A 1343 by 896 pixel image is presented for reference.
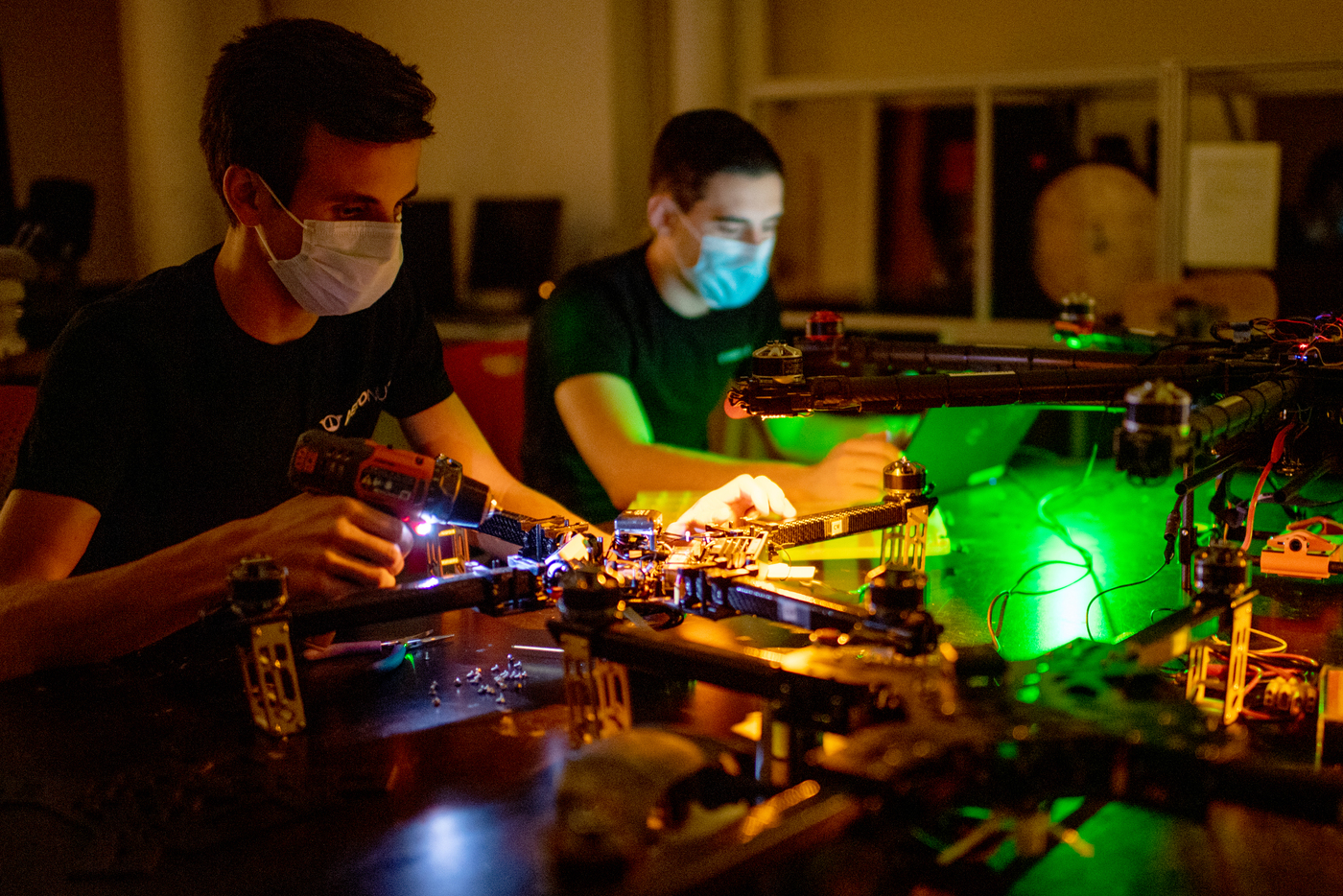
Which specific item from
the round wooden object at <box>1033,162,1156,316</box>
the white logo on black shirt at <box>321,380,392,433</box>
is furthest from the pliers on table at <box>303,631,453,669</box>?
the round wooden object at <box>1033,162,1156,316</box>

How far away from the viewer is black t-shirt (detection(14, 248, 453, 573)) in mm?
1406

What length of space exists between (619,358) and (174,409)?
1.03 metres

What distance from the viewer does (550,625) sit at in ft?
3.25

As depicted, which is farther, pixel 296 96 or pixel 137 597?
Result: pixel 296 96

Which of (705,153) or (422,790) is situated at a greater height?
(705,153)

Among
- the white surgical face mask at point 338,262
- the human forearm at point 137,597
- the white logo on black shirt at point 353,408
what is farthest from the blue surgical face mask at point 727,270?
the human forearm at point 137,597

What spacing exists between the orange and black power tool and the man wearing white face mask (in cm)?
19

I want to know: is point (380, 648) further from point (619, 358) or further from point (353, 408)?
point (619, 358)

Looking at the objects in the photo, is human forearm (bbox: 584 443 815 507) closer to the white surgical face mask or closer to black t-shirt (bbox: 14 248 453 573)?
black t-shirt (bbox: 14 248 453 573)

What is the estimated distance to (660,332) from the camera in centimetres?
251

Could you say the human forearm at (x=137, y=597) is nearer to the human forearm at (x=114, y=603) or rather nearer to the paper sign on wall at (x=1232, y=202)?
the human forearm at (x=114, y=603)

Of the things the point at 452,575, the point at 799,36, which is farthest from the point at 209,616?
the point at 799,36

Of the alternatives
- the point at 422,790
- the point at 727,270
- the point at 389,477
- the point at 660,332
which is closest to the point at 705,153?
the point at 727,270

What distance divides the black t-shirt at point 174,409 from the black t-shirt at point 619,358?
2.02ft
